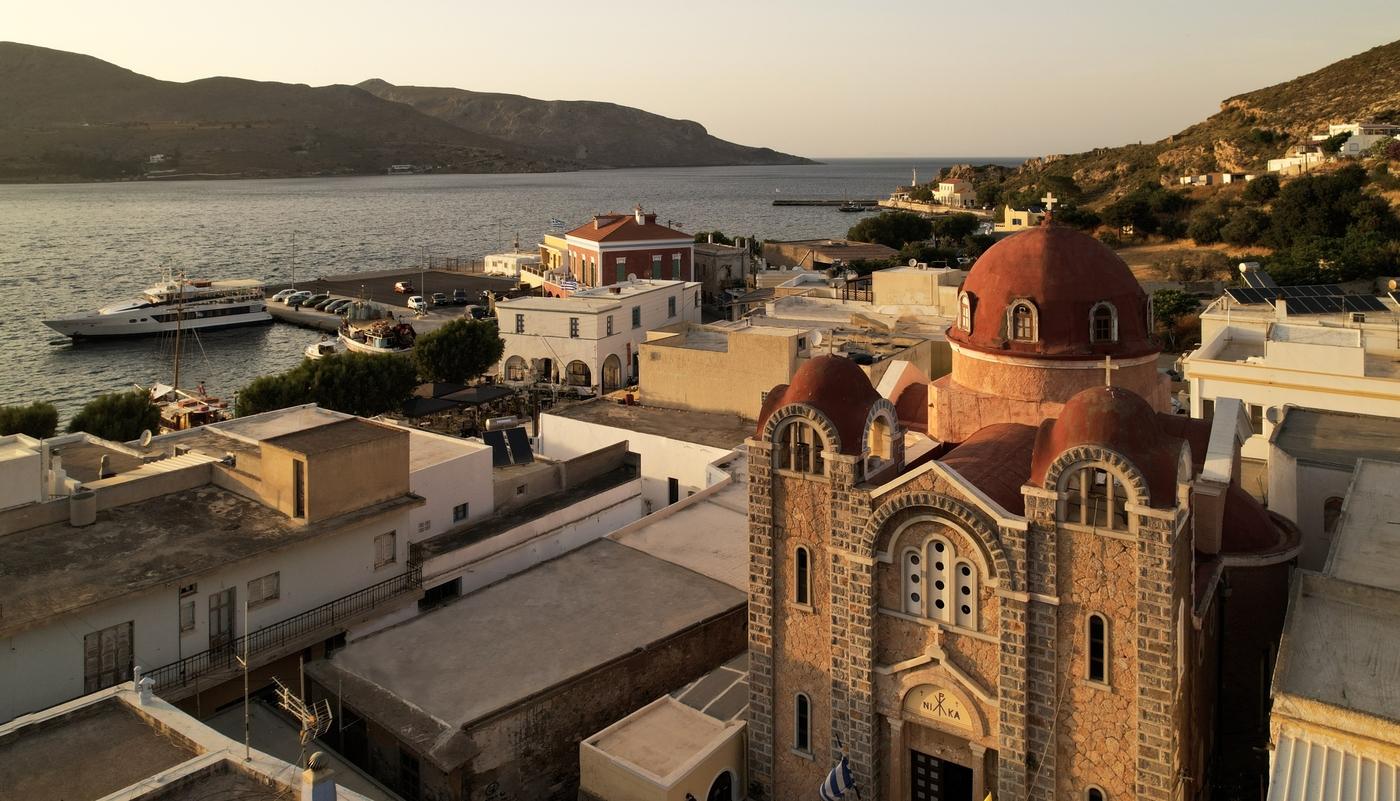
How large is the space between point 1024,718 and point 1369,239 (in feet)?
214

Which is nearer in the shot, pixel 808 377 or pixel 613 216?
pixel 808 377

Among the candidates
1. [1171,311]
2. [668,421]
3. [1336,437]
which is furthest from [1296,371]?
[1171,311]

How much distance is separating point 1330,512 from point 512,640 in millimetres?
18768

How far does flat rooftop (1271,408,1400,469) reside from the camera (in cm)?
2492

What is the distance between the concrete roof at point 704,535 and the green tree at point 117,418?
23.8 metres

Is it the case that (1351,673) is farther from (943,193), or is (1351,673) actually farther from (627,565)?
(943,193)

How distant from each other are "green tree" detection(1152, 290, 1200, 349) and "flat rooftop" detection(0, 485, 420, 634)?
47.3 m

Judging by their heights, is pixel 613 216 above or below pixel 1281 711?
above

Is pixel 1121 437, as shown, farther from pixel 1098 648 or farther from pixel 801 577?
pixel 801 577

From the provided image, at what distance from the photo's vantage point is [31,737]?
1427cm

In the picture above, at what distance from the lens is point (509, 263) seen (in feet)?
352

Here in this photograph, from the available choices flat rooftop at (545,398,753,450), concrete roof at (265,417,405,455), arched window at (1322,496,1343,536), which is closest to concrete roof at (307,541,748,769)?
concrete roof at (265,417,405,455)

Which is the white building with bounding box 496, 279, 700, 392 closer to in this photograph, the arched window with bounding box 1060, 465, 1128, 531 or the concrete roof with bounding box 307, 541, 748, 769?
the concrete roof with bounding box 307, 541, 748, 769

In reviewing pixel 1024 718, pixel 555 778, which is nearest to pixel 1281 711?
pixel 1024 718
